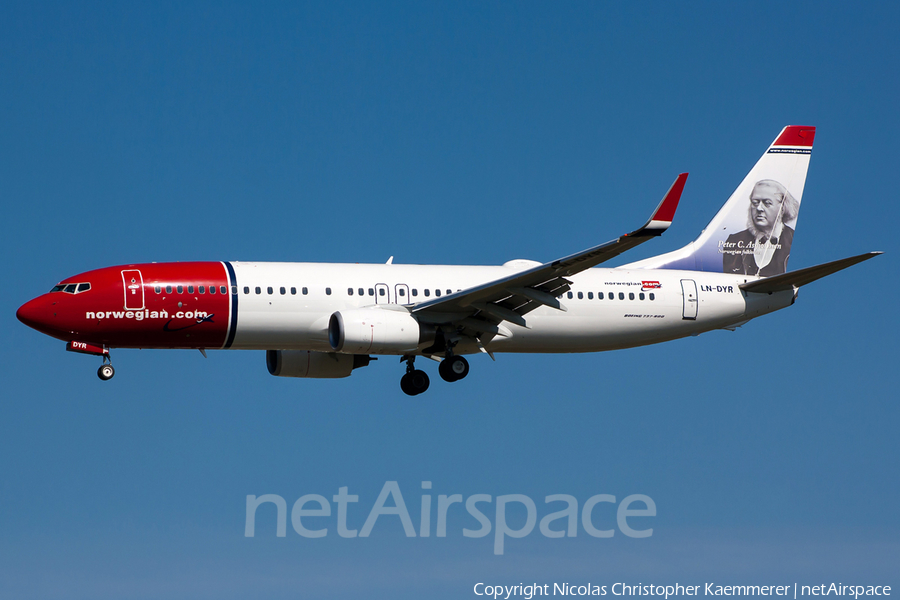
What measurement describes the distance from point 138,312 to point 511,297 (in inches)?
457

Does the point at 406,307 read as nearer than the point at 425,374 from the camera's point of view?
Yes

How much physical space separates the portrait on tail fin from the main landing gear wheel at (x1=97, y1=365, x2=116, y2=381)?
A: 22.1 metres

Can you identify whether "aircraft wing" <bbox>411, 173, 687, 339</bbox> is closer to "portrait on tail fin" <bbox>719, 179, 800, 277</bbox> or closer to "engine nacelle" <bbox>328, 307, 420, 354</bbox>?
"engine nacelle" <bbox>328, 307, 420, 354</bbox>

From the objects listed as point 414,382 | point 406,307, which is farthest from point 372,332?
point 414,382

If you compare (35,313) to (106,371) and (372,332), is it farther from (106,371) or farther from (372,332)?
(372,332)

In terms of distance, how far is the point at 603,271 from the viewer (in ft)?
142

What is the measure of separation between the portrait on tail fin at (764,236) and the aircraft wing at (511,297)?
8.44m

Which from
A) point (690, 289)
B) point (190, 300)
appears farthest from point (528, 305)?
point (190, 300)

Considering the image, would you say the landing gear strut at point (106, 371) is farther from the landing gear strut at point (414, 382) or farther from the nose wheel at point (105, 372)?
the landing gear strut at point (414, 382)

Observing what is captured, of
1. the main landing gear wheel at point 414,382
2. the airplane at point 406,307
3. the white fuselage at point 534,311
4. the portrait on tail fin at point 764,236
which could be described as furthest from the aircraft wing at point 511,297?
the portrait on tail fin at point 764,236

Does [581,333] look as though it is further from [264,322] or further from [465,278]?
[264,322]

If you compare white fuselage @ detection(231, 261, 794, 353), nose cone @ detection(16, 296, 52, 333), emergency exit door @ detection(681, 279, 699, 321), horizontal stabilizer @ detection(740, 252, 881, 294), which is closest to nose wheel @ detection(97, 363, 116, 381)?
nose cone @ detection(16, 296, 52, 333)

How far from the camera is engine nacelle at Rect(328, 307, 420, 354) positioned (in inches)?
1494

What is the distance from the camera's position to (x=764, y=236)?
46.8 metres
